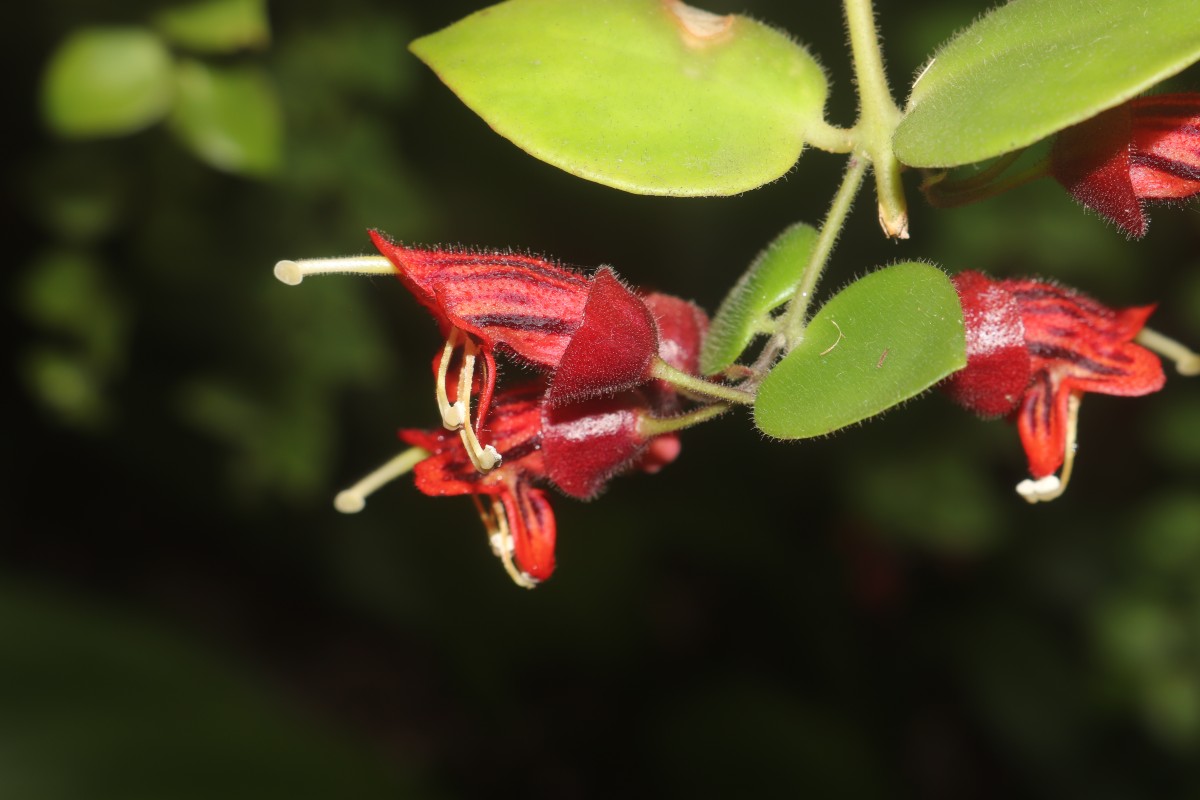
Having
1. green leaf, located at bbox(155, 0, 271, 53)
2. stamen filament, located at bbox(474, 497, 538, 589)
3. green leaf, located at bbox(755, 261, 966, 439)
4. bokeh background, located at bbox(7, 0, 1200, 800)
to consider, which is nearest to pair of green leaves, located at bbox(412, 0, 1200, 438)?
green leaf, located at bbox(755, 261, 966, 439)

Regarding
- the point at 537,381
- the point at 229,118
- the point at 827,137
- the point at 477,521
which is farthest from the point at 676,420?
the point at 477,521

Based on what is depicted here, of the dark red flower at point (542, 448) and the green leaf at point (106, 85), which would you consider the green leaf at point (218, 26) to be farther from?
the dark red flower at point (542, 448)

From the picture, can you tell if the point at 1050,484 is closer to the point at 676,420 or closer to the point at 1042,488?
the point at 1042,488

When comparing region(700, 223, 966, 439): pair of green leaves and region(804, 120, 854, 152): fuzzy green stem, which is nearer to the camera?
region(700, 223, 966, 439): pair of green leaves

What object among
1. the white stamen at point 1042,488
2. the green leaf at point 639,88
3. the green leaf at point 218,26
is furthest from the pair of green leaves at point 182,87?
the white stamen at point 1042,488

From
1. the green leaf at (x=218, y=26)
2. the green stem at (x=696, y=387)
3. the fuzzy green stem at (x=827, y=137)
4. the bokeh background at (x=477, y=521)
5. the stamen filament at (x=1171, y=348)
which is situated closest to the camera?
the green stem at (x=696, y=387)

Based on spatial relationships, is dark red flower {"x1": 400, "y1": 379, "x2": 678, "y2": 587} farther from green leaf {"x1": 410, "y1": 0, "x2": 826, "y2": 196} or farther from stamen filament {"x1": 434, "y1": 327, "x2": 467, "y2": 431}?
Result: green leaf {"x1": 410, "y1": 0, "x2": 826, "y2": 196}
